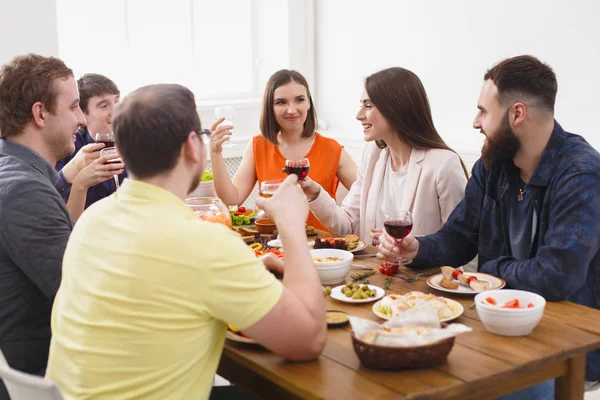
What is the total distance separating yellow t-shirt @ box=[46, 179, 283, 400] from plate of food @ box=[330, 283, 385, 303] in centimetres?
61

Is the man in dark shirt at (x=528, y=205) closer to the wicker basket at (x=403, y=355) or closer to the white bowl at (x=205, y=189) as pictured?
the wicker basket at (x=403, y=355)

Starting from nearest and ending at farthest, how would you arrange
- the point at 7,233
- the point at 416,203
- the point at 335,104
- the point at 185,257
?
the point at 185,257 < the point at 7,233 < the point at 416,203 < the point at 335,104

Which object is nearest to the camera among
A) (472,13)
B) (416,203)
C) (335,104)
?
(416,203)

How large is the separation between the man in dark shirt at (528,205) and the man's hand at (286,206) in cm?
64

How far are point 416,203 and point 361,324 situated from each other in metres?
1.49

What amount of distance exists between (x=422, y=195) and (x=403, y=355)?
62.2 inches

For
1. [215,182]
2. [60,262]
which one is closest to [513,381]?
[60,262]

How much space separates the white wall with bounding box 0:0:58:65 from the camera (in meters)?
4.66

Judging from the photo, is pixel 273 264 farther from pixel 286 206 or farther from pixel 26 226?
pixel 26 226

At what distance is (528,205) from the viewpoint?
252 cm

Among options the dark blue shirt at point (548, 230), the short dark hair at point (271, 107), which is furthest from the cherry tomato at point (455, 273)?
the short dark hair at point (271, 107)

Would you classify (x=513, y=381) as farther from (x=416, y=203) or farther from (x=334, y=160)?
(x=334, y=160)

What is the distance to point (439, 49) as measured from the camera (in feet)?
16.6

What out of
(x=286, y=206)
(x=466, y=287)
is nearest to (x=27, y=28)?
(x=286, y=206)
